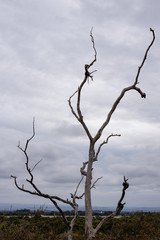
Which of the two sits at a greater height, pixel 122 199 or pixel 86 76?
pixel 86 76

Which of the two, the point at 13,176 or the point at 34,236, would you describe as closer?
the point at 13,176

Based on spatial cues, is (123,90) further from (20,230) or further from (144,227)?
(144,227)

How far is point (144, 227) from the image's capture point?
44.3ft

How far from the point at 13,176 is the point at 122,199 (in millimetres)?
2204

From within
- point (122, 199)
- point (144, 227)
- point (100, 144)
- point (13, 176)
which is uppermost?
point (100, 144)

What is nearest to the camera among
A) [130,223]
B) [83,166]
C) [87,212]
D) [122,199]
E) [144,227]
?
[122,199]

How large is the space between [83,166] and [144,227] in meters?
7.09

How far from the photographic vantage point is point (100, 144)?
825 cm

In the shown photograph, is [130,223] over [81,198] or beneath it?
beneath

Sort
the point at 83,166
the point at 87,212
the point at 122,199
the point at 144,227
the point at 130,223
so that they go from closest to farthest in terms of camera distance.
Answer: the point at 122,199, the point at 87,212, the point at 83,166, the point at 144,227, the point at 130,223

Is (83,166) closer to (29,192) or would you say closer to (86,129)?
(86,129)

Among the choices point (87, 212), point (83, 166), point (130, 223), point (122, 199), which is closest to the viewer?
point (122, 199)

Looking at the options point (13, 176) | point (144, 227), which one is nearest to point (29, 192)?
point (13, 176)

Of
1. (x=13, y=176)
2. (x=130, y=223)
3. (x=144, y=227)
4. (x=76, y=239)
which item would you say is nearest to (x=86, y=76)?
(x=13, y=176)
